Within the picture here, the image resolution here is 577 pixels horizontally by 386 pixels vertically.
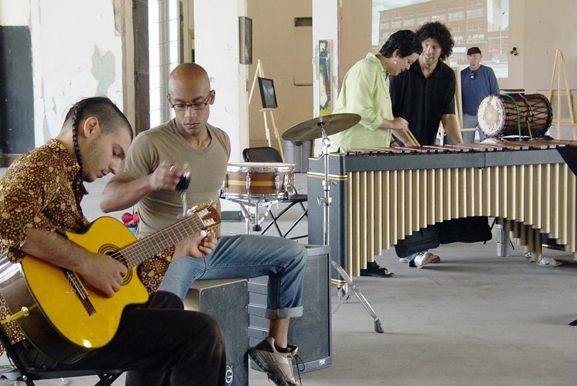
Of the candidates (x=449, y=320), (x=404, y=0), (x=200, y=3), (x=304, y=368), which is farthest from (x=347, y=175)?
(x=404, y=0)

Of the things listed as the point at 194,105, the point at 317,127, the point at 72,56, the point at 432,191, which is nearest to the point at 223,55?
the point at 72,56

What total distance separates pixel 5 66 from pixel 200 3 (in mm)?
6625

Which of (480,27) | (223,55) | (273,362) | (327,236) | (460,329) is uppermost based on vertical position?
(480,27)

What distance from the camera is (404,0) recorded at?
704 inches

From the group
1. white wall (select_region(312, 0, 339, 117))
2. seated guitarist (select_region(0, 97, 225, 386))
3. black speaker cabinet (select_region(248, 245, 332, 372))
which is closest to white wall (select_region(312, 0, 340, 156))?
white wall (select_region(312, 0, 339, 117))

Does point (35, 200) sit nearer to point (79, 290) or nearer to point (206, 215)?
point (79, 290)

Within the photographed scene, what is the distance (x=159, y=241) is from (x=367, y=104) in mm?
3430

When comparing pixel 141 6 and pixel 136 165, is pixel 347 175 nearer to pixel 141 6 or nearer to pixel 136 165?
pixel 136 165

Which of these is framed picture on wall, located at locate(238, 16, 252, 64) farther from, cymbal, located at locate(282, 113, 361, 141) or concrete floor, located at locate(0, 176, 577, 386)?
cymbal, located at locate(282, 113, 361, 141)

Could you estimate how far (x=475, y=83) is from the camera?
12.0 meters

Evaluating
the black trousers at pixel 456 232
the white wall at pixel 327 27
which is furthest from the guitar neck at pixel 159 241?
the white wall at pixel 327 27

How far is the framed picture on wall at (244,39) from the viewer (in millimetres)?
10016

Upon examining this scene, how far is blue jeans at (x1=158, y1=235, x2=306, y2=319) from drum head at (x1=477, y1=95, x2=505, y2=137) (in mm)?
3490

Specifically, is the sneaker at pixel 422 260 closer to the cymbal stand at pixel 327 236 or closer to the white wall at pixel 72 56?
the cymbal stand at pixel 327 236
